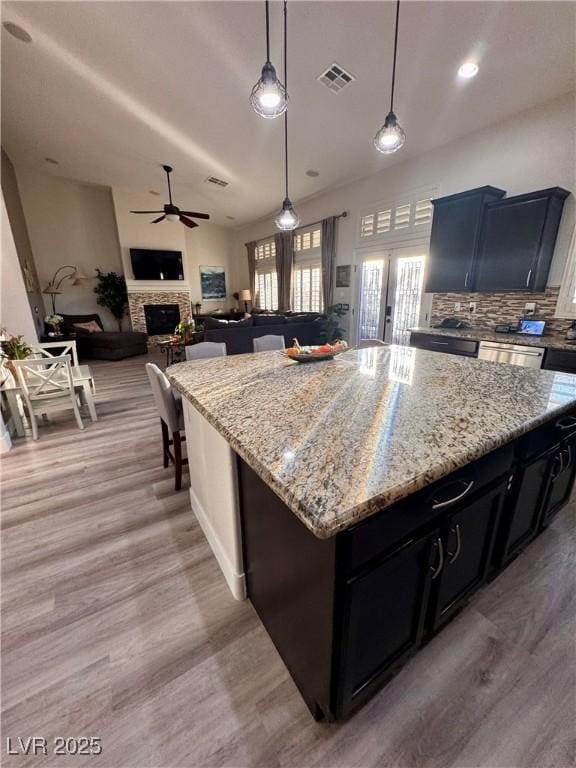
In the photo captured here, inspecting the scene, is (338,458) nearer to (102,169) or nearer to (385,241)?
(385,241)

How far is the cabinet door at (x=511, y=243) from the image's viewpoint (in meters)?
3.05

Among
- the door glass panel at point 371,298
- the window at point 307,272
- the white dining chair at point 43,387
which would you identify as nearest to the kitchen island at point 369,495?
the white dining chair at point 43,387

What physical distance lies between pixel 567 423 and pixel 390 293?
4.07 m

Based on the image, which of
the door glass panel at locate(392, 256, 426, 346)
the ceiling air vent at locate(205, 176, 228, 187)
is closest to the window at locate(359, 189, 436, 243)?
the door glass panel at locate(392, 256, 426, 346)

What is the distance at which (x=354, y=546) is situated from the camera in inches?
28.3

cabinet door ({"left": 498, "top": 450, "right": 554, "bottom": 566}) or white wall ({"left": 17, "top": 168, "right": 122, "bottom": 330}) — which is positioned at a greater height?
white wall ({"left": 17, "top": 168, "right": 122, "bottom": 330})

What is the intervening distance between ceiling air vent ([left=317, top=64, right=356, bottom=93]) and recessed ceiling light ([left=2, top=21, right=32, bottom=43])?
2.95 metres

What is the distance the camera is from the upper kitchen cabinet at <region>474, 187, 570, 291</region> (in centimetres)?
301

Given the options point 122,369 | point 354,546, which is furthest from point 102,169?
point 354,546

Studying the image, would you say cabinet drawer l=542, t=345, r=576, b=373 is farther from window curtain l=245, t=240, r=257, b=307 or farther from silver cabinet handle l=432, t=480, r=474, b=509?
window curtain l=245, t=240, r=257, b=307

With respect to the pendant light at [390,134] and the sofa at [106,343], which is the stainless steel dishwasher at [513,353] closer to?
the pendant light at [390,134]

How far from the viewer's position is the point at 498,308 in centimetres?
368

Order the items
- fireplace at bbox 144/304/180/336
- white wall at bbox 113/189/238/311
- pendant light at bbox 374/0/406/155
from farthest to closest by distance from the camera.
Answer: fireplace at bbox 144/304/180/336
white wall at bbox 113/189/238/311
pendant light at bbox 374/0/406/155

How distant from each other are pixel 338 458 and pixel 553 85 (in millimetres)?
4457
